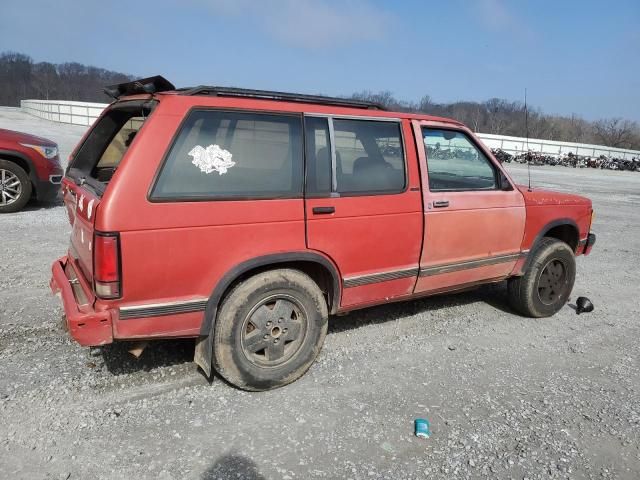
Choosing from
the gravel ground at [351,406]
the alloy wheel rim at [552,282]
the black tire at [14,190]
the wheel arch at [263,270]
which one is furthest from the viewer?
the black tire at [14,190]

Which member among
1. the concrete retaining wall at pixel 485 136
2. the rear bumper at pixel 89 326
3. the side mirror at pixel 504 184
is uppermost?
the concrete retaining wall at pixel 485 136

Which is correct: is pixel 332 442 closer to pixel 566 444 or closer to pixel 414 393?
pixel 414 393

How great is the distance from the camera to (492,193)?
418 centimetres

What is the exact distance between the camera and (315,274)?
3.46 metres

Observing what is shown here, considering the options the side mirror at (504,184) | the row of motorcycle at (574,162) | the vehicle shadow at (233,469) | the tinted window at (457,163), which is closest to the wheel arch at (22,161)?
the tinted window at (457,163)

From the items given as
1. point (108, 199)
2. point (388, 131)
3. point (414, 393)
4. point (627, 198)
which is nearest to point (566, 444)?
point (414, 393)

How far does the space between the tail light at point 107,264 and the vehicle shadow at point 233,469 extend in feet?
3.50

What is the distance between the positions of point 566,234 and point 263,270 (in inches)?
137

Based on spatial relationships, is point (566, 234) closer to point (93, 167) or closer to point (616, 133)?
point (93, 167)

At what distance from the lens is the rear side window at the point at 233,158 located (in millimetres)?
2799

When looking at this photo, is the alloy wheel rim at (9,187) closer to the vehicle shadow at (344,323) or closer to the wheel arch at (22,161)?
the wheel arch at (22,161)

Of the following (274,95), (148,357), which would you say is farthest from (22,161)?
(274,95)

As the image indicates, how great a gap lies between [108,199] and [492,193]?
10.2 ft

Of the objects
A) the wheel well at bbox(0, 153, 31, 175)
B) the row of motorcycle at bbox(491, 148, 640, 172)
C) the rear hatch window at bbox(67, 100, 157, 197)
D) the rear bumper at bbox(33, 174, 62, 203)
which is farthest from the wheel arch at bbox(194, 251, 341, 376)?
the row of motorcycle at bbox(491, 148, 640, 172)
